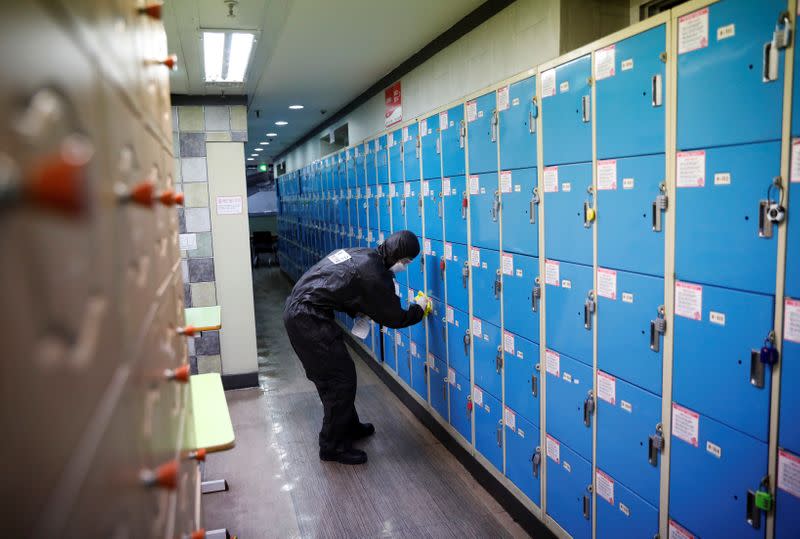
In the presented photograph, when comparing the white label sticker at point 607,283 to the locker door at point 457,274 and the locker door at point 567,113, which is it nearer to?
the locker door at point 567,113

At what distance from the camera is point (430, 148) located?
413 cm

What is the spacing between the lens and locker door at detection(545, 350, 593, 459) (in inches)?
104

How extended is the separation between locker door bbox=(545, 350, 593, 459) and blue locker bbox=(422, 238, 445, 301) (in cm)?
134

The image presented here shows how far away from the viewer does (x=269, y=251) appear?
A: 52.6 ft

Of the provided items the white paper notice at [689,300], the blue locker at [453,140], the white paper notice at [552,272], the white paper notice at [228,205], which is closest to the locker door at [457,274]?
the blue locker at [453,140]

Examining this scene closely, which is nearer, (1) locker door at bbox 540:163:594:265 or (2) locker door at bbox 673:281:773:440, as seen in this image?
(2) locker door at bbox 673:281:773:440

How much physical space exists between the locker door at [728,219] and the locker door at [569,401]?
790 mm

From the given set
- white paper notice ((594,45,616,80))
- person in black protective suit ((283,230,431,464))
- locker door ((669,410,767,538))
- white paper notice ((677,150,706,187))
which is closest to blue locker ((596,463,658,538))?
locker door ((669,410,767,538))

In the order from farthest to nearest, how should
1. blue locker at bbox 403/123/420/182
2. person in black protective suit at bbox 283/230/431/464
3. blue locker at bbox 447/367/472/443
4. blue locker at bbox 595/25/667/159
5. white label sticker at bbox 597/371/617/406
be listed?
blue locker at bbox 403/123/420/182, person in black protective suit at bbox 283/230/431/464, blue locker at bbox 447/367/472/443, white label sticker at bbox 597/371/617/406, blue locker at bbox 595/25/667/159

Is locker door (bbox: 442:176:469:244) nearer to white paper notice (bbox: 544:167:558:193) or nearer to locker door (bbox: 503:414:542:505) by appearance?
white paper notice (bbox: 544:167:558:193)

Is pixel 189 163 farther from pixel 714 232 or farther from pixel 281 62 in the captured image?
pixel 714 232

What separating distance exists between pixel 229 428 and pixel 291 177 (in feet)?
32.6

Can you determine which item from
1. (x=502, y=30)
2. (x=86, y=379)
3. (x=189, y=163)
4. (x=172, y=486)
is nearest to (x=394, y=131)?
(x=502, y=30)

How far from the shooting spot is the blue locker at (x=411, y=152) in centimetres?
438
